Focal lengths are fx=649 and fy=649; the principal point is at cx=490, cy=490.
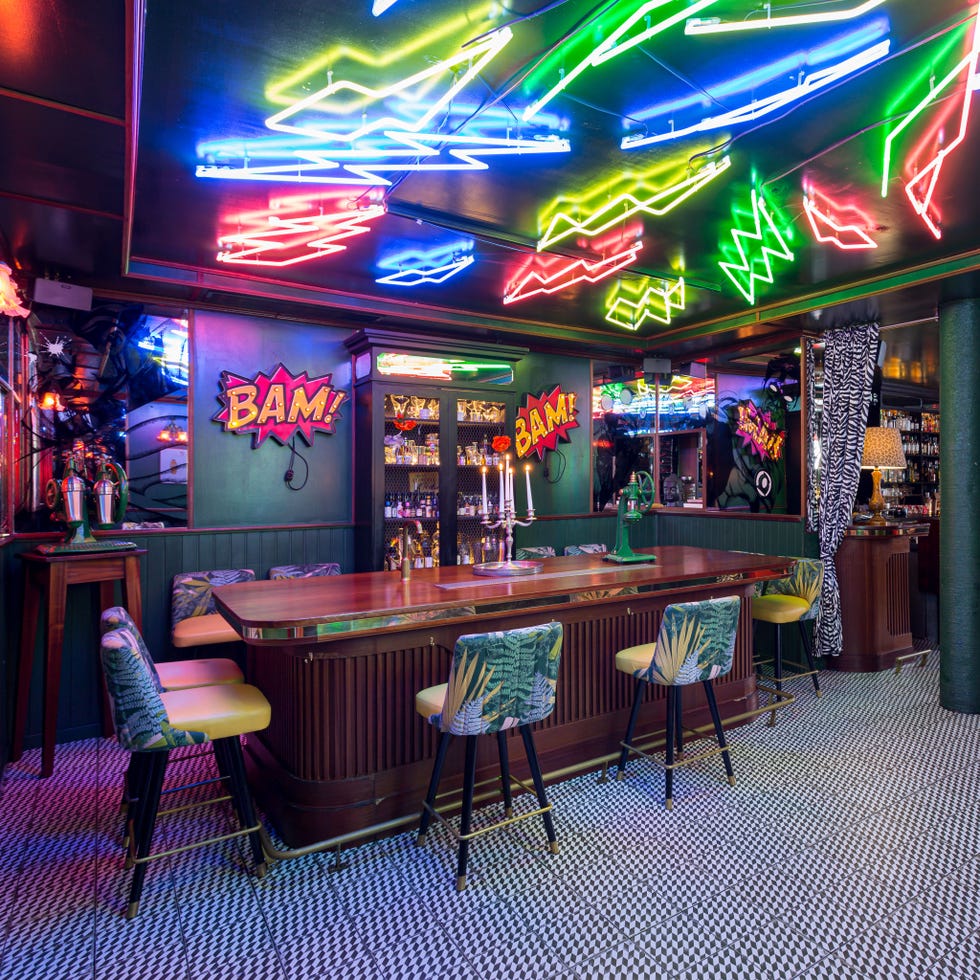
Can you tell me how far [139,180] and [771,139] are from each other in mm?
3051

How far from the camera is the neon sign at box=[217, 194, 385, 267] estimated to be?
354cm

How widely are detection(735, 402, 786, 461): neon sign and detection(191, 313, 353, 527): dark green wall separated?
4.08 metres

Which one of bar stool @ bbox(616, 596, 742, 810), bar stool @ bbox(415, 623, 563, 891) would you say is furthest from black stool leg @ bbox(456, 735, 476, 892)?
bar stool @ bbox(616, 596, 742, 810)

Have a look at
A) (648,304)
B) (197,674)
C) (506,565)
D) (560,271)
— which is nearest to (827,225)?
(560,271)

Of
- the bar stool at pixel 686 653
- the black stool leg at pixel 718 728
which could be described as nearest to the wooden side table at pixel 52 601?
the bar stool at pixel 686 653

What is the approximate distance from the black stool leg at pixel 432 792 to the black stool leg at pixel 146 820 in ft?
3.47

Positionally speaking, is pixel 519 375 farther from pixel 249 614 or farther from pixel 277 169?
pixel 249 614

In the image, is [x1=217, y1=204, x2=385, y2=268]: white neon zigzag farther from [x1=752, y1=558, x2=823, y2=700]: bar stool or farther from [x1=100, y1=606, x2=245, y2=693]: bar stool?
[x1=752, y1=558, x2=823, y2=700]: bar stool

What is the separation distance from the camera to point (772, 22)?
1897 mm

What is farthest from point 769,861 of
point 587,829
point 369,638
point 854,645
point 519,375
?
point 519,375

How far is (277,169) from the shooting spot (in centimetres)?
288

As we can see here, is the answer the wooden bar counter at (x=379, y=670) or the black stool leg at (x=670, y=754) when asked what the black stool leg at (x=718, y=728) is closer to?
the black stool leg at (x=670, y=754)

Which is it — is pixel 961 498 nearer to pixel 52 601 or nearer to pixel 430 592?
pixel 430 592

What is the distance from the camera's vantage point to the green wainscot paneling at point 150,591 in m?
4.05
